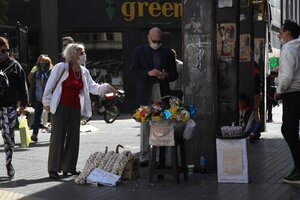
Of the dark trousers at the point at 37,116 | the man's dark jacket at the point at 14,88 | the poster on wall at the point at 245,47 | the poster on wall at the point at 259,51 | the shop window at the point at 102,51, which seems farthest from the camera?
the shop window at the point at 102,51

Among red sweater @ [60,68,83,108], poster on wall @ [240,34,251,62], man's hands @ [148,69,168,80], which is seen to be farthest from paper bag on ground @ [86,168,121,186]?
poster on wall @ [240,34,251,62]

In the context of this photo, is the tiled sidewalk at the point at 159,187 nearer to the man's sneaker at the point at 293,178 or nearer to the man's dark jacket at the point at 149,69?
the man's sneaker at the point at 293,178

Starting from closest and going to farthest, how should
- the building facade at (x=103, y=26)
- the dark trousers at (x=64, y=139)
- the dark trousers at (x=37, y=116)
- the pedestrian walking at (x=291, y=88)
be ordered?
the pedestrian walking at (x=291, y=88)
the dark trousers at (x=64, y=139)
the dark trousers at (x=37, y=116)
the building facade at (x=103, y=26)

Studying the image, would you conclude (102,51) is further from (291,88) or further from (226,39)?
(291,88)

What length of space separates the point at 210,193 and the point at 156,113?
1223 mm

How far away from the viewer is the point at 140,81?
8906mm

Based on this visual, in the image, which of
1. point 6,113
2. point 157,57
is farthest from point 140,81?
point 6,113

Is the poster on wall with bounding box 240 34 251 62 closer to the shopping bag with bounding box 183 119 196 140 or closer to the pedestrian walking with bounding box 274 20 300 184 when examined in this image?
the pedestrian walking with bounding box 274 20 300 184

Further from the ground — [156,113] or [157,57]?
[157,57]

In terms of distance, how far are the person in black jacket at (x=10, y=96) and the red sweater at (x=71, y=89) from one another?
0.55m

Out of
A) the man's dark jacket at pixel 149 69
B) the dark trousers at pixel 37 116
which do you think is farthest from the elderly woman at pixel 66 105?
the dark trousers at pixel 37 116

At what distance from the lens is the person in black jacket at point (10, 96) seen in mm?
8391

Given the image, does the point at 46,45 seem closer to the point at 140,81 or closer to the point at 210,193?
the point at 140,81

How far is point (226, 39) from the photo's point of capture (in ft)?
27.9
